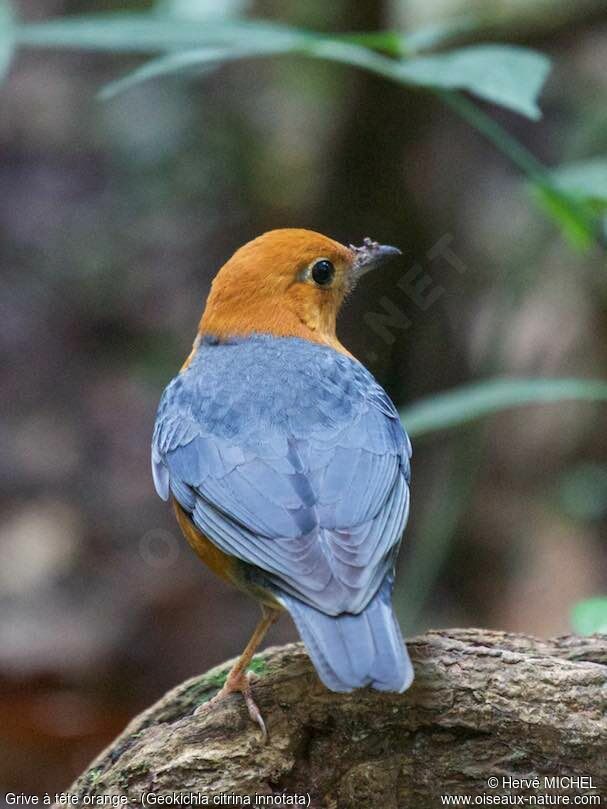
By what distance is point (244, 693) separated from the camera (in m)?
3.76

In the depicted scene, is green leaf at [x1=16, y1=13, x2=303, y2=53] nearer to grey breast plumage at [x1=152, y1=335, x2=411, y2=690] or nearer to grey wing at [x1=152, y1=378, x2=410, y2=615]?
grey breast plumage at [x1=152, y1=335, x2=411, y2=690]

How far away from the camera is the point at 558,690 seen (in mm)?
3695

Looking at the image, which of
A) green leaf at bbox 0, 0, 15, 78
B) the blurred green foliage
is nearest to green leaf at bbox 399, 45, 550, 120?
the blurred green foliage

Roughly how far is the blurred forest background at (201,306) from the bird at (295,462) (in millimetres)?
2181

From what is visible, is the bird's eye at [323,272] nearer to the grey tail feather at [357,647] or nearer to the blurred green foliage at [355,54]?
the blurred green foliage at [355,54]

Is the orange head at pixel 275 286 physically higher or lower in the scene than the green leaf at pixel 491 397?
higher

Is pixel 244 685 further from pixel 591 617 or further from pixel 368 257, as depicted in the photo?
pixel 368 257

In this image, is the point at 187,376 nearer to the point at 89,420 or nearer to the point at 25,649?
the point at 25,649

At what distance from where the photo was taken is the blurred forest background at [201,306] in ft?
24.9

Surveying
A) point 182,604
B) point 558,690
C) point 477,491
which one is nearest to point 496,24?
point 477,491

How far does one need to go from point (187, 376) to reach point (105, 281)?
6596 mm

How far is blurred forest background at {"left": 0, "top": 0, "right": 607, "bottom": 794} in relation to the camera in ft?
24.9

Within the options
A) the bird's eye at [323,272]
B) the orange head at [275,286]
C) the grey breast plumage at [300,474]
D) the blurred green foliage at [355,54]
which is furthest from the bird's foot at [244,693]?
the blurred green foliage at [355,54]

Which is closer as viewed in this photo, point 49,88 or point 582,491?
point 582,491
